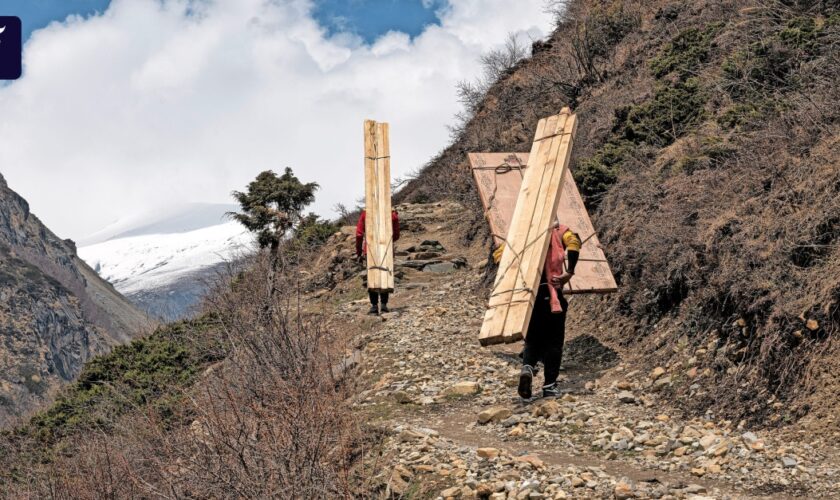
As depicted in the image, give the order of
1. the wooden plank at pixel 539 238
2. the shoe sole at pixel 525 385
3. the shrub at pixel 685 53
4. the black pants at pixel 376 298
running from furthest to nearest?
the shrub at pixel 685 53
the black pants at pixel 376 298
the shoe sole at pixel 525 385
the wooden plank at pixel 539 238

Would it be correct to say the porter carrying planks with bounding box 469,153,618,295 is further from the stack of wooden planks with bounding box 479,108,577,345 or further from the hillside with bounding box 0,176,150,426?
the hillside with bounding box 0,176,150,426

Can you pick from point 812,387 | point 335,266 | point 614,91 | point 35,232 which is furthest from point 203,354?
point 35,232

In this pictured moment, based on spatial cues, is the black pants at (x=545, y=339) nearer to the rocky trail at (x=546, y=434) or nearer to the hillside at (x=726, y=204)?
the rocky trail at (x=546, y=434)

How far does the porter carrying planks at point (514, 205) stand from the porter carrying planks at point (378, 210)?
2.11 metres

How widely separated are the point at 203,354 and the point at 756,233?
8.22 metres

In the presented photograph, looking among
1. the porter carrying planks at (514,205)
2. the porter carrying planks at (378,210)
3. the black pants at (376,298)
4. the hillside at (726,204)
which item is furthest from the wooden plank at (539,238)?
the black pants at (376,298)

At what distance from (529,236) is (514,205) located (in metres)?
2.54

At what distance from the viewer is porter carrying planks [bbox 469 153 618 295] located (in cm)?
973

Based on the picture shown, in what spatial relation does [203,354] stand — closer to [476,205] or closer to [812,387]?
[476,205]

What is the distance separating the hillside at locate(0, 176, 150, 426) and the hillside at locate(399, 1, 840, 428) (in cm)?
7708

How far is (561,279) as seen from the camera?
329 inches

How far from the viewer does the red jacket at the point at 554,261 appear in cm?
838

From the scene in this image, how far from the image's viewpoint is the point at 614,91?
1652cm

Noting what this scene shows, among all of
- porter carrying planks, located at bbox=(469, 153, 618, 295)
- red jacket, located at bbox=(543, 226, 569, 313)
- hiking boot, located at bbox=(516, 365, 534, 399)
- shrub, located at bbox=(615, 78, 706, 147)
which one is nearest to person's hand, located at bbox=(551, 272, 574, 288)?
red jacket, located at bbox=(543, 226, 569, 313)
